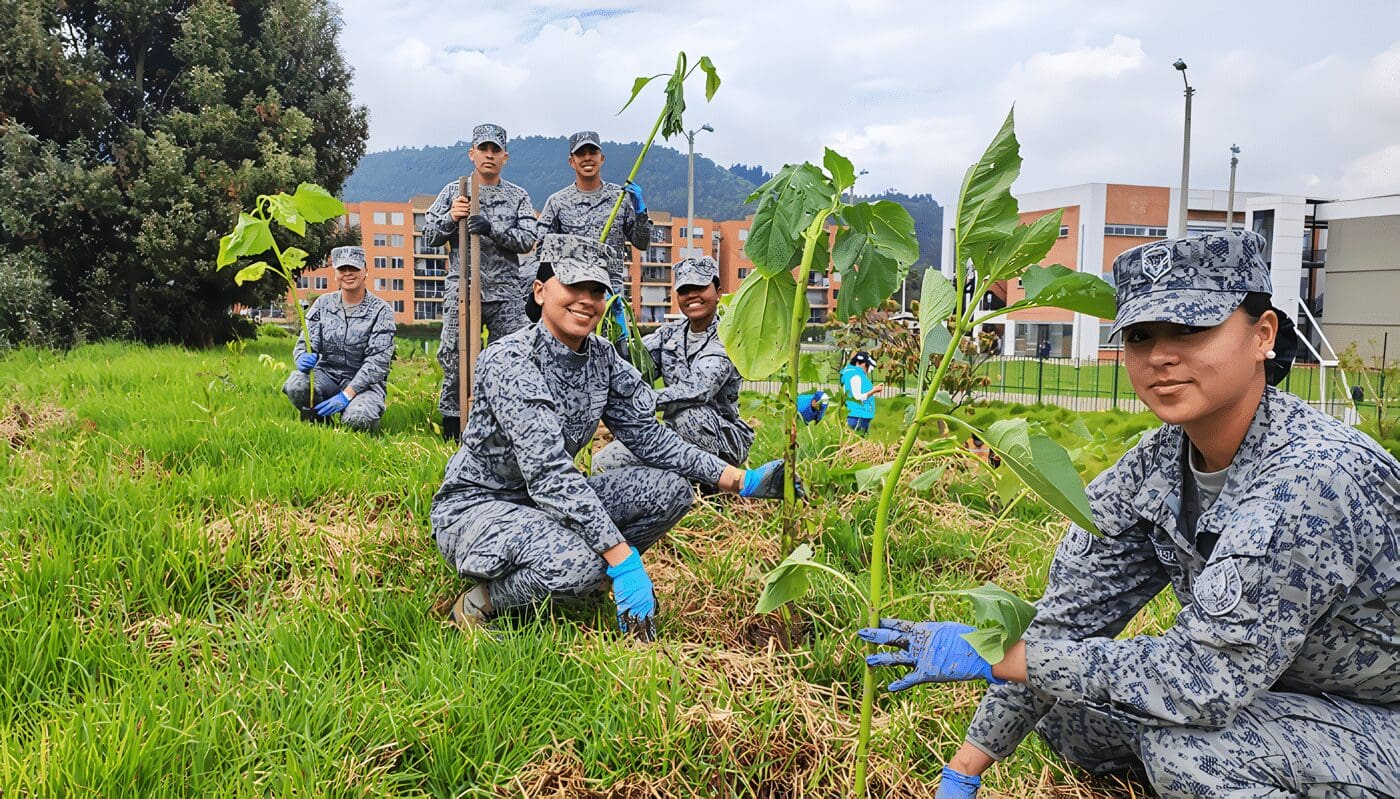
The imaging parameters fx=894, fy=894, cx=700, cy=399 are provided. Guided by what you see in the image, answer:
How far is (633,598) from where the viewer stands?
8.39 ft

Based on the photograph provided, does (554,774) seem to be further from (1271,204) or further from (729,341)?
(1271,204)

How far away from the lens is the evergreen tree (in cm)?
1135

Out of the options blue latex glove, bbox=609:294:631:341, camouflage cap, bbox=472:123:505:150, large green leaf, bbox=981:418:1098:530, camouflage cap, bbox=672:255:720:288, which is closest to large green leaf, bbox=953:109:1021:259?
large green leaf, bbox=981:418:1098:530

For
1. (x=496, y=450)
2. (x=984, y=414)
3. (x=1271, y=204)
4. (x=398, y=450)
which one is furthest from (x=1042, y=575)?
(x=1271, y=204)

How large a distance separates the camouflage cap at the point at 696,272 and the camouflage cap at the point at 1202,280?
8.75ft

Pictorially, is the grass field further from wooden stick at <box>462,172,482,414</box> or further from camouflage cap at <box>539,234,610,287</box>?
camouflage cap at <box>539,234,610,287</box>

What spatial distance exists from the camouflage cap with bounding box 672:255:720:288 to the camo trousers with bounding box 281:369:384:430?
7.62ft

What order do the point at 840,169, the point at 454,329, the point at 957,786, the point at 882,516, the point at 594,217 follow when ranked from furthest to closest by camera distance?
the point at 454,329 → the point at 594,217 → the point at 840,169 → the point at 957,786 → the point at 882,516

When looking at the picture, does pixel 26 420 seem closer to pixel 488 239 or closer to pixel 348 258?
pixel 348 258

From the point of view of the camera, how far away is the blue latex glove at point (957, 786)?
6.00 ft

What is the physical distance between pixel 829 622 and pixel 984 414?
3.08 m

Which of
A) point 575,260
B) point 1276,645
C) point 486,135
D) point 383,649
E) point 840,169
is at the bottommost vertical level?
point 383,649

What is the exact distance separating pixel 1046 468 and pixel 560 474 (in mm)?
1566

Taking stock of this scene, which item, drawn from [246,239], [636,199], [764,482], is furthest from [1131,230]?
[764,482]
